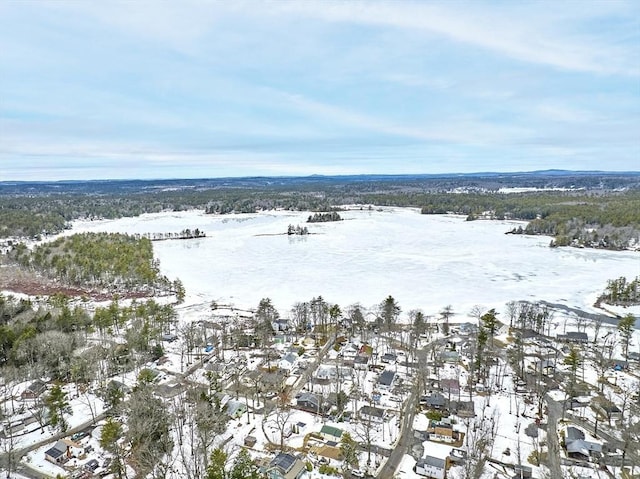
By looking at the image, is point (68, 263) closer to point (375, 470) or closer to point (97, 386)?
point (97, 386)

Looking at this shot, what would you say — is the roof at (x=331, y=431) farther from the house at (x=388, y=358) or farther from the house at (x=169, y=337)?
the house at (x=169, y=337)

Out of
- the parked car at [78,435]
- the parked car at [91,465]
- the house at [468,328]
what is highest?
the house at [468,328]

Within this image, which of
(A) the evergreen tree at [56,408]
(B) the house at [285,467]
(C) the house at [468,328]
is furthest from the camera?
(C) the house at [468,328]

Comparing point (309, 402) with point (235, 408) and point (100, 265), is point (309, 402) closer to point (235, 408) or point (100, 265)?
point (235, 408)

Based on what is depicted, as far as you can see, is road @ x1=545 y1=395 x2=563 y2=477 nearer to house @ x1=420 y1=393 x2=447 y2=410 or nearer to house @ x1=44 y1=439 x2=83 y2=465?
house @ x1=420 y1=393 x2=447 y2=410

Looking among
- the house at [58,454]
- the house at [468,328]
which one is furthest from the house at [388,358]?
the house at [58,454]

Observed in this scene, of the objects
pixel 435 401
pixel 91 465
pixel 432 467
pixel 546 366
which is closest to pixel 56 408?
pixel 91 465
